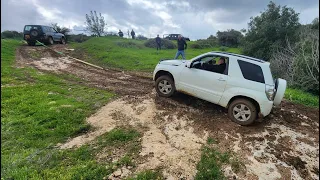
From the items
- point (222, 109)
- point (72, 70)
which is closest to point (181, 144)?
point (222, 109)

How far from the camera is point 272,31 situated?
15.3 metres

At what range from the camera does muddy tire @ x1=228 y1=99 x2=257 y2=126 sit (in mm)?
5151

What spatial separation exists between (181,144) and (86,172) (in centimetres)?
201

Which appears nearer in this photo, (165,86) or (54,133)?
(54,133)

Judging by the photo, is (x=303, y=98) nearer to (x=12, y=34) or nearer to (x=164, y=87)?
(x=164, y=87)

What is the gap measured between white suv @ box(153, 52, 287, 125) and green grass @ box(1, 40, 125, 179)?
2.56 m

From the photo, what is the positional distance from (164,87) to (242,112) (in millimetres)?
2524

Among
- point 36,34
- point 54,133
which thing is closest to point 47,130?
point 54,133

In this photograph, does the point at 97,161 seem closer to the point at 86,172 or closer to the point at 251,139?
the point at 86,172

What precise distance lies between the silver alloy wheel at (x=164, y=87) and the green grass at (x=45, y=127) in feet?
6.12

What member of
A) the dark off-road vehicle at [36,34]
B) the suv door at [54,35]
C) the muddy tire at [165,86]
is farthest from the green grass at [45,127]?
the suv door at [54,35]

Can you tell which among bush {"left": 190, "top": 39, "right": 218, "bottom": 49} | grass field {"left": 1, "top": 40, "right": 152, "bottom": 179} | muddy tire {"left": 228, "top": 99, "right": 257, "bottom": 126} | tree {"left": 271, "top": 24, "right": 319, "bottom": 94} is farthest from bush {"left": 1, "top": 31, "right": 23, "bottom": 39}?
tree {"left": 271, "top": 24, "right": 319, "bottom": 94}

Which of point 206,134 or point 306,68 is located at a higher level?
point 306,68

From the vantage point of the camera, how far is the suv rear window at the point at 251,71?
5027 millimetres
